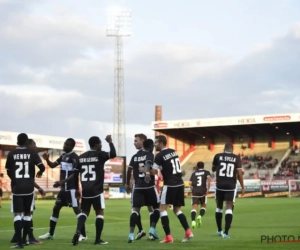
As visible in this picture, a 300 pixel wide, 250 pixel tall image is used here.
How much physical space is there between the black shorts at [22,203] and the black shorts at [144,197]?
7.69 feet

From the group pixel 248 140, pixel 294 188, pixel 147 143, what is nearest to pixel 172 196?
pixel 147 143

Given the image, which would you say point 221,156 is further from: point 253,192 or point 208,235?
point 253,192

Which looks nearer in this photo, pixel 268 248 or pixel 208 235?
pixel 268 248

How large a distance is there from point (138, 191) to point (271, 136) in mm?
61728

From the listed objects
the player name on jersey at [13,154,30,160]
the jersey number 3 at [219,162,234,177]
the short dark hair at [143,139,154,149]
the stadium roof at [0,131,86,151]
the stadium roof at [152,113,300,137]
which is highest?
the stadium roof at [152,113,300,137]

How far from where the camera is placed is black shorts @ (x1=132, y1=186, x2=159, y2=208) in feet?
49.6

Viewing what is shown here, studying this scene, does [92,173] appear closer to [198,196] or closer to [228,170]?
[228,170]

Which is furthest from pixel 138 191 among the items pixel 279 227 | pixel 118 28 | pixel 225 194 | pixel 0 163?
pixel 118 28

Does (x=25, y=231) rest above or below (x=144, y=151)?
below

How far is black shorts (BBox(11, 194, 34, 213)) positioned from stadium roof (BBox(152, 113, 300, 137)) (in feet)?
186

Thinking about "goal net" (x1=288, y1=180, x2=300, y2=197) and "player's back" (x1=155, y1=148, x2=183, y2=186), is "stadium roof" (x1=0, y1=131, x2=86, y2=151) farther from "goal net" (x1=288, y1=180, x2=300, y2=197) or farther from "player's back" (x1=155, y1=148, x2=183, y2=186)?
"player's back" (x1=155, y1=148, x2=183, y2=186)

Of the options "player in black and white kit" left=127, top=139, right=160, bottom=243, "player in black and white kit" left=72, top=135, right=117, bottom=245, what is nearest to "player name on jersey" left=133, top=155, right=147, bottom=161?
"player in black and white kit" left=127, top=139, right=160, bottom=243

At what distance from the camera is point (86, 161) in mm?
14375

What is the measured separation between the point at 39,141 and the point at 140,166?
55220mm
